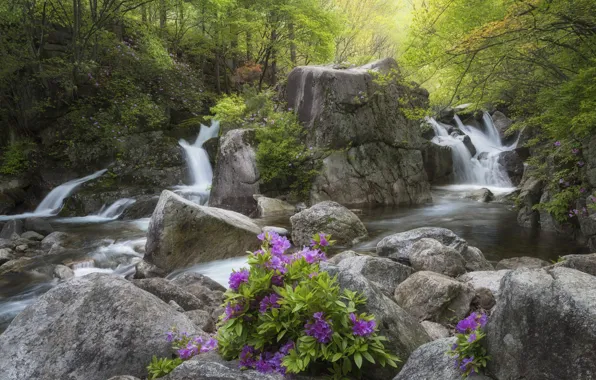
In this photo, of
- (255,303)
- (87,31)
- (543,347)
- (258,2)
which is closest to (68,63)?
(87,31)

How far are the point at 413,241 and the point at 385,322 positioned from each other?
16.5 feet

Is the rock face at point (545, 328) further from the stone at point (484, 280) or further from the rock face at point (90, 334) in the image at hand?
the stone at point (484, 280)

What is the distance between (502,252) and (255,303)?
8.08 meters

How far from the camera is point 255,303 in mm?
2648

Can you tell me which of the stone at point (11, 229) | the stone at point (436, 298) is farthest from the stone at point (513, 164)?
the stone at point (11, 229)

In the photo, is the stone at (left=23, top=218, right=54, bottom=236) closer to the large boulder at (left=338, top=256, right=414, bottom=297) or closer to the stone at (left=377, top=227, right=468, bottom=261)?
the stone at (left=377, top=227, right=468, bottom=261)

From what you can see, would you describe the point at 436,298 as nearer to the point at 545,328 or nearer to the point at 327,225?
the point at 545,328

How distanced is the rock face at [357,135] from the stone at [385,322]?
11.2 m

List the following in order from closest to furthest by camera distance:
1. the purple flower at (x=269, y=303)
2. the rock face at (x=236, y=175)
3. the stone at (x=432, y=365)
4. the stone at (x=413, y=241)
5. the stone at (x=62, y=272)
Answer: the stone at (x=432, y=365), the purple flower at (x=269, y=303), the stone at (x=413, y=241), the stone at (x=62, y=272), the rock face at (x=236, y=175)

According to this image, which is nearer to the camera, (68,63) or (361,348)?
(361,348)

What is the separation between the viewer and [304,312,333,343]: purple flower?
2356 mm

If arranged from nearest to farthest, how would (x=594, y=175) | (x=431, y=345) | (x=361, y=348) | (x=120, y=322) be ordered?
(x=361, y=348) < (x=431, y=345) < (x=120, y=322) < (x=594, y=175)

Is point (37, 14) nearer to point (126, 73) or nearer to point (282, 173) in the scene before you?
point (126, 73)

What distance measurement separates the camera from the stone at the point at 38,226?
41.1 feet
